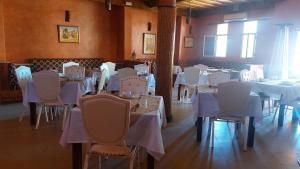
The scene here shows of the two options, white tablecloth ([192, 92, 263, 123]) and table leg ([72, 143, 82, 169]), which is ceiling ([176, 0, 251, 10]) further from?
table leg ([72, 143, 82, 169])

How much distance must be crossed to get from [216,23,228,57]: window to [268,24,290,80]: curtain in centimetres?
228

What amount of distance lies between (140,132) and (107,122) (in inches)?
15.7

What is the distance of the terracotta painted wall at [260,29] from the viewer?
25.3ft

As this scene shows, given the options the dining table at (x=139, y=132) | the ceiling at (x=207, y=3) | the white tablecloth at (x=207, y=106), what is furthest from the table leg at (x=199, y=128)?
the ceiling at (x=207, y=3)

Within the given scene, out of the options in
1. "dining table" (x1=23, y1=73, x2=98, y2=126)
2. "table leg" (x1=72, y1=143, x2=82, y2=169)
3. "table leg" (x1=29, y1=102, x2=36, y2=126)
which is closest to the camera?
"table leg" (x1=72, y1=143, x2=82, y2=169)

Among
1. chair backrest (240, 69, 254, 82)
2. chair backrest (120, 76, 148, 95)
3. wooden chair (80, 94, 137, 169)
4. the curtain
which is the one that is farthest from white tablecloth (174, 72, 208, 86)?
wooden chair (80, 94, 137, 169)

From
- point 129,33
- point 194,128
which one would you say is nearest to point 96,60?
point 129,33

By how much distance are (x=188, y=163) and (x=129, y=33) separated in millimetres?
6639

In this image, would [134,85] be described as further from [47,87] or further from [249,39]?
[249,39]

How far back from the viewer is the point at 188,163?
10.0ft

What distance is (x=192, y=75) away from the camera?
6230mm

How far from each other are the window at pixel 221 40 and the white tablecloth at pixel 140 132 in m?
8.70

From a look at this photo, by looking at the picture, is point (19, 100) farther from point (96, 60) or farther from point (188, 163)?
point (188, 163)

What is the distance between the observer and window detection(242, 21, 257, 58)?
9.23 m
